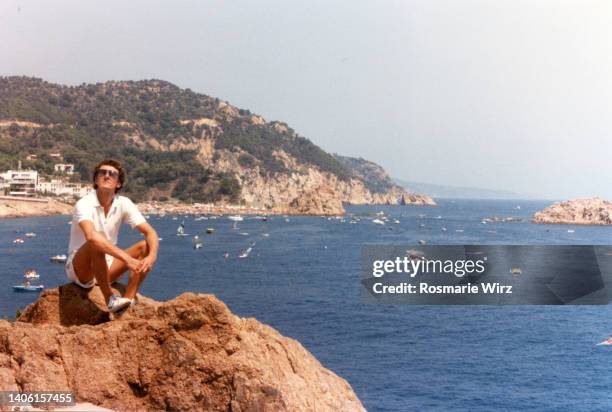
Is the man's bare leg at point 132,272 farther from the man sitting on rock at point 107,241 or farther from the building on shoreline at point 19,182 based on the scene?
the building on shoreline at point 19,182

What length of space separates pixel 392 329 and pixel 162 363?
27.5 meters

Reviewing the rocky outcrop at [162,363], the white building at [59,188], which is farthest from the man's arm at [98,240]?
the white building at [59,188]

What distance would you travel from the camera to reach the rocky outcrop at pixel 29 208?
104m

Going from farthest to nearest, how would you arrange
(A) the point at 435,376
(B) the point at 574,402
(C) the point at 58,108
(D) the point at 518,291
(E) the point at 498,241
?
(C) the point at 58,108, (E) the point at 498,241, (D) the point at 518,291, (A) the point at 435,376, (B) the point at 574,402

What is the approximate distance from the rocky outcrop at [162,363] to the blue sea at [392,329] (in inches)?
572

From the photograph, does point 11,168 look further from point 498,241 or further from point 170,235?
point 498,241

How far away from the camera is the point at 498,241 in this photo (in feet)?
262

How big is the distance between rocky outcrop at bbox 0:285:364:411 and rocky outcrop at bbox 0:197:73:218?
103 metres

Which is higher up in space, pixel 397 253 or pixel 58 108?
pixel 58 108

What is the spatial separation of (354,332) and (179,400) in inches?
1029

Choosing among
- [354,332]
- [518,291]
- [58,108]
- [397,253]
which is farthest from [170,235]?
[58,108]

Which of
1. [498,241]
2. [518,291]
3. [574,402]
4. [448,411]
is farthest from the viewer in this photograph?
[498,241]

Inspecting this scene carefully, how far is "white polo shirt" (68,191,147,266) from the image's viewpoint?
6.04 m

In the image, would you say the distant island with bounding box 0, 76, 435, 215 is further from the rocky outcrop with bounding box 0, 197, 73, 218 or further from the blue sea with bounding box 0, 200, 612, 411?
the blue sea with bounding box 0, 200, 612, 411
